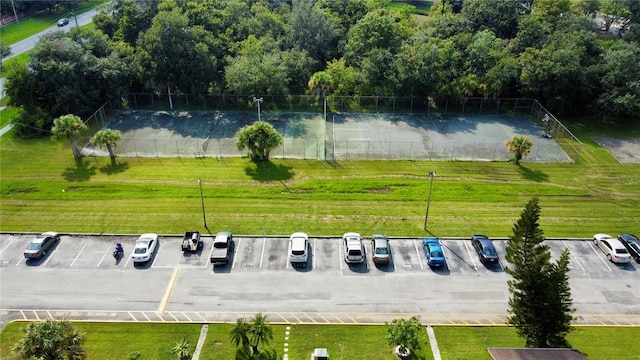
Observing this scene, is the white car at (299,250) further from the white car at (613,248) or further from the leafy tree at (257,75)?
the leafy tree at (257,75)

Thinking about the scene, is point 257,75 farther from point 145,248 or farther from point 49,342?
point 49,342

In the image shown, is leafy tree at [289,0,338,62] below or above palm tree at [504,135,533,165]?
above

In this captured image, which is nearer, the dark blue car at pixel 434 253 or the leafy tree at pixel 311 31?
the dark blue car at pixel 434 253

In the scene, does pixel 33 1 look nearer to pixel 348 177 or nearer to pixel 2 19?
pixel 2 19

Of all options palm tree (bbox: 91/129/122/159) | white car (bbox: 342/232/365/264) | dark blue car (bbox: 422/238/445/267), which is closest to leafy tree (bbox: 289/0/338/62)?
palm tree (bbox: 91/129/122/159)

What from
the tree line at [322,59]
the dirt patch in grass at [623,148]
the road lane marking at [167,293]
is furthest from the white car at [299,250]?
the dirt patch in grass at [623,148]

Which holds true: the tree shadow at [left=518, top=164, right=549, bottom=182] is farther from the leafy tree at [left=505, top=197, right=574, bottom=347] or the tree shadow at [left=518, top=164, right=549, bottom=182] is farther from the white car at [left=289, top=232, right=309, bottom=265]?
the white car at [left=289, top=232, right=309, bottom=265]

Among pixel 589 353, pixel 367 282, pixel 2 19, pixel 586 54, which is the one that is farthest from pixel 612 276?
pixel 2 19
